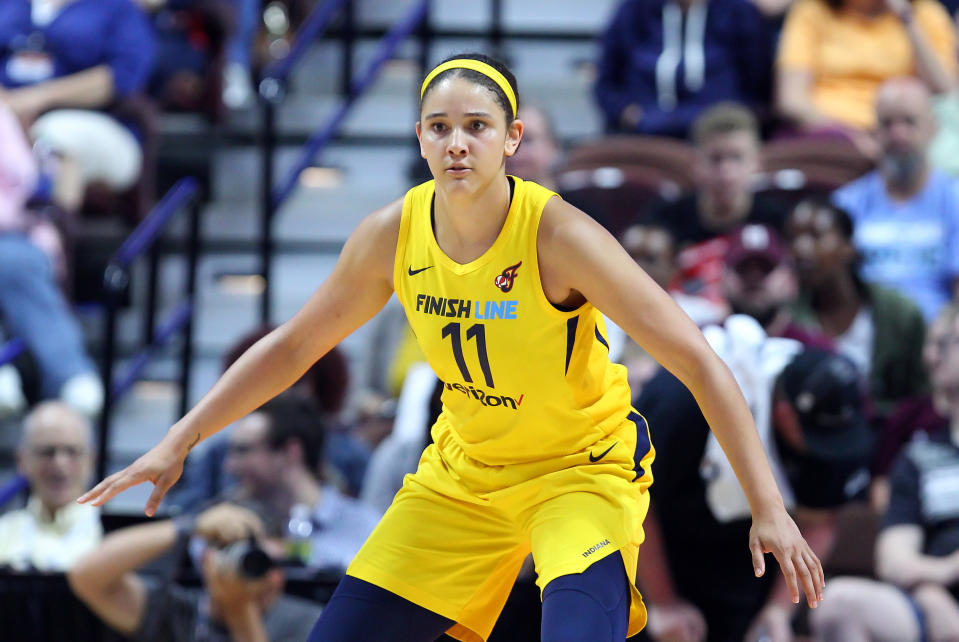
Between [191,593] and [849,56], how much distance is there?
448cm

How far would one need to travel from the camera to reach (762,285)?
4.73m

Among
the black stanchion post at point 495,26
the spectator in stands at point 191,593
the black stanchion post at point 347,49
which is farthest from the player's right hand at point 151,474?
the black stanchion post at point 495,26

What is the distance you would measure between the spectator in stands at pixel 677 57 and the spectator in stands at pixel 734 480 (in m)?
3.16

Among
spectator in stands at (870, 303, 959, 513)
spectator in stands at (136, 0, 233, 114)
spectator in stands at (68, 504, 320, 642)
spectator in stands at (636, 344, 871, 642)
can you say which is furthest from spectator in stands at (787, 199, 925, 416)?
spectator in stands at (136, 0, 233, 114)

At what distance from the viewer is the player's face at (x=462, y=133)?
2.77 m

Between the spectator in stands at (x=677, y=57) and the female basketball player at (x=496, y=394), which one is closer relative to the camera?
the female basketball player at (x=496, y=394)

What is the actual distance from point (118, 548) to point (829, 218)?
301cm

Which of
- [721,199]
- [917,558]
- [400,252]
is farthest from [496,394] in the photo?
[721,199]

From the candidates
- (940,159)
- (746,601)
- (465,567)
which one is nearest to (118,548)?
(465,567)

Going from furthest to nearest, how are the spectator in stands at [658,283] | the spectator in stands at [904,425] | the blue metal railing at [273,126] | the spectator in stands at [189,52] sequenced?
the spectator in stands at [189,52], the blue metal railing at [273,126], the spectator in stands at [904,425], the spectator in stands at [658,283]

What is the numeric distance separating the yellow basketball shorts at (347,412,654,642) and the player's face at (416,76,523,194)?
62 centimetres

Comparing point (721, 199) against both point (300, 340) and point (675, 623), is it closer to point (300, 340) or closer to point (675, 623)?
point (675, 623)

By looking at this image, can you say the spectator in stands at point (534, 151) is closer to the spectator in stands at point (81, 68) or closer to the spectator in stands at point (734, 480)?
the spectator in stands at point (734, 480)

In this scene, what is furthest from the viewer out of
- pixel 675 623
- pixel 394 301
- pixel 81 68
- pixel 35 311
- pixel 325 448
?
pixel 81 68
